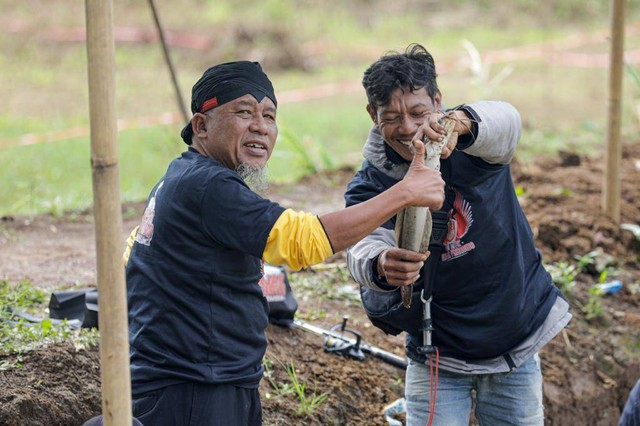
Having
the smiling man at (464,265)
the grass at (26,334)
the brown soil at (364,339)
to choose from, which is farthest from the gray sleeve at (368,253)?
the grass at (26,334)

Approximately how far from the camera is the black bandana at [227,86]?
10.5ft

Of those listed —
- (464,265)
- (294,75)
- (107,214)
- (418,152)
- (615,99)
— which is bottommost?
(464,265)

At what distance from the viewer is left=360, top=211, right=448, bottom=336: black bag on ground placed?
3498 millimetres

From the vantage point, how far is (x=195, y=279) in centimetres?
303

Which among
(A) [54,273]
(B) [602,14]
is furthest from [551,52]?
(A) [54,273]

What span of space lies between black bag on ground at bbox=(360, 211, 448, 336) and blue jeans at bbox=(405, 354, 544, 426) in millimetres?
211

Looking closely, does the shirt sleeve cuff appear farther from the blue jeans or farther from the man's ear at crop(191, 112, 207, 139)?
the man's ear at crop(191, 112, 207, 139)

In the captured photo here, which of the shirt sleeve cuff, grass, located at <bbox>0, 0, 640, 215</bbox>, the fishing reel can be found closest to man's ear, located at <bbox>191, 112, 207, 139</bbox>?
the shirt sleeve cuff

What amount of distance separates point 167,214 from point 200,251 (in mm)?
158

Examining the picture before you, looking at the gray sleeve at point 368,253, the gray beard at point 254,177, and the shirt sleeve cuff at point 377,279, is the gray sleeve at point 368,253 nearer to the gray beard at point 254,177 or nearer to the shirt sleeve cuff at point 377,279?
the shirt sleeve cuff at point 377,279

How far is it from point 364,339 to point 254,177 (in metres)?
2.21

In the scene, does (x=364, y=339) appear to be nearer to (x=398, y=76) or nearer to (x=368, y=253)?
(x=368, y=253)

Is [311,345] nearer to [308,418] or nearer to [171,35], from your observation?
[308,418]

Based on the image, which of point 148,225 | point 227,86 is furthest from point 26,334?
Answer: point 227,86
